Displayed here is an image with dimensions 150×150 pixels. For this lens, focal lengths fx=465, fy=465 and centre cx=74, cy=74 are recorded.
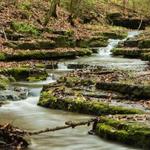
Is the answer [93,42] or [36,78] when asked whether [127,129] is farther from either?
[93,42]

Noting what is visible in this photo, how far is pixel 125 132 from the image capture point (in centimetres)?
875

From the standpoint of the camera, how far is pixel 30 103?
42.7 feet

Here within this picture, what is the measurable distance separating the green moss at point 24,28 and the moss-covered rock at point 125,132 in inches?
680

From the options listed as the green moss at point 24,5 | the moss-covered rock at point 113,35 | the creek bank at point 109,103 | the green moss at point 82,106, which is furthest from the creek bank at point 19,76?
the moss-covered rock at point 113,35

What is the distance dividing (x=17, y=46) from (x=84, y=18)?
61.5ft

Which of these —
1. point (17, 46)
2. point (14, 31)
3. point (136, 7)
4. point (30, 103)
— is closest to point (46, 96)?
point (30, 103)

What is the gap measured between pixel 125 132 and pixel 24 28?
1848cm

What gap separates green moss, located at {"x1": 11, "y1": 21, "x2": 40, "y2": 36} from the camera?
85.4 ft

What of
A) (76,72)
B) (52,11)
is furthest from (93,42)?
(76,72)

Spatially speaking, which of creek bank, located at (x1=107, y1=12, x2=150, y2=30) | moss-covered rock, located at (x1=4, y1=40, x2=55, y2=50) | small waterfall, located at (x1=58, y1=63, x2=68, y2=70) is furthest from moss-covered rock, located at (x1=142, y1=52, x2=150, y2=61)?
creek bank, located at (x1=107, y1=12, x2=150, y2=30)

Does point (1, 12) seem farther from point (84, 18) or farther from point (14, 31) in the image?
point (84, 18)

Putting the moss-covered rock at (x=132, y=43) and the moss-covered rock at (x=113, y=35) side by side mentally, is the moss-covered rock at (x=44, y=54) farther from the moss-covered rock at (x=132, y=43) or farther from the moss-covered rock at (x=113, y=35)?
the moss-covered rock at (x=113, y=35)

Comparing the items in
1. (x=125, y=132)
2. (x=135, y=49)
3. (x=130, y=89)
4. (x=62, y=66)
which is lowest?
(x=125, y=132)

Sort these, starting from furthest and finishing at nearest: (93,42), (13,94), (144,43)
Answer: (93,42)
(144,43)
(13,94)
